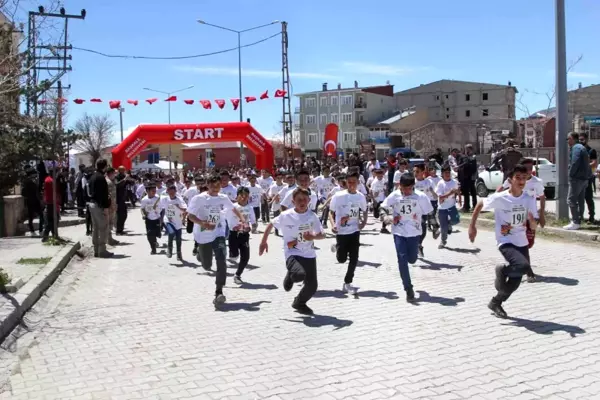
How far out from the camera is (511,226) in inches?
290

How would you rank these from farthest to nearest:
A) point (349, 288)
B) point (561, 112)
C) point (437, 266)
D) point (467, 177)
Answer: point (467, 177)
point (561, 112)
point (437, 266)
point (349, 288)

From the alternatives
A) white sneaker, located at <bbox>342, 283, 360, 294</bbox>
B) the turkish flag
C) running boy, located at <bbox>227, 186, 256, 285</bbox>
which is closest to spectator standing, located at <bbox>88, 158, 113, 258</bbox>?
running boy, located at <bbox>227, 186, 256, 285</bbox>

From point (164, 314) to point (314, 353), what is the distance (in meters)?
2.72

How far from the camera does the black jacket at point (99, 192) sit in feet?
44.9

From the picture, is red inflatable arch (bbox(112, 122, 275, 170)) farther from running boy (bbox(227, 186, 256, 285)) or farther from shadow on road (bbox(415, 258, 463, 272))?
shadow on road (bbox(415, 258, 463, 272))

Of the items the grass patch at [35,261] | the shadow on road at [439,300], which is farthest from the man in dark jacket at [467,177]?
the grass patch at [35,261]

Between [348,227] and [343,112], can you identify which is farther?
[343,112]

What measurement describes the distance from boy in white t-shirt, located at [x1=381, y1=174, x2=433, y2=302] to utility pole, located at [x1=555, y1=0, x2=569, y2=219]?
304 inches

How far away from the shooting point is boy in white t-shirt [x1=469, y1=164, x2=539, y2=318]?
7.13 meters

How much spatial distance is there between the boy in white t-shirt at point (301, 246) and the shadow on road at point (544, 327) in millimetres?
2252

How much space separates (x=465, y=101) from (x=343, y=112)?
1590cm

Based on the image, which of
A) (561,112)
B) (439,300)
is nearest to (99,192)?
(439,300)

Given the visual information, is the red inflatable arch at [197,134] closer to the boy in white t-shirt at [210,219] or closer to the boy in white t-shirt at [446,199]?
the boy in white t-shirt at [446,199]

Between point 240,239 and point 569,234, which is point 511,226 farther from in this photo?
point 569,234
